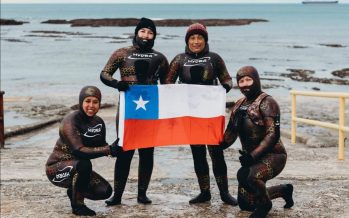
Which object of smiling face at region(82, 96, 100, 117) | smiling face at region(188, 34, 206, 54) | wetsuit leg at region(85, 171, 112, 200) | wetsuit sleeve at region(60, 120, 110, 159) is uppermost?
smiling face at region(188, 34, 206, 54)

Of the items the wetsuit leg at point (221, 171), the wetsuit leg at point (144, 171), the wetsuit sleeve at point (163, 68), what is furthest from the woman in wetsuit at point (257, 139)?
the wetsuit leg at point (144, 171)

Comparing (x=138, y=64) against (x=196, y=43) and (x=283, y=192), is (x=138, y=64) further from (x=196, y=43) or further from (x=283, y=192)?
(x=283, y=192)

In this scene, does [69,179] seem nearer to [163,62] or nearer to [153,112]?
[153,112]

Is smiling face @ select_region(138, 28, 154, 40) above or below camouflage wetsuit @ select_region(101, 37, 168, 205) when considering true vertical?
above

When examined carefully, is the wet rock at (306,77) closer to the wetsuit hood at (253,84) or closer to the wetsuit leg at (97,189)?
the wetsuit hood at (253,84)

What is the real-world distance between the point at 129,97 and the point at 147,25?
0.80m

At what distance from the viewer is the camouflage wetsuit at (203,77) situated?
7.01 metres

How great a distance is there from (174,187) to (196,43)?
6.93 feet

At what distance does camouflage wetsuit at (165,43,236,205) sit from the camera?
701 cm

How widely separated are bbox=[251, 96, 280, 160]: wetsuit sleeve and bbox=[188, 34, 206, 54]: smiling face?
1037 mm

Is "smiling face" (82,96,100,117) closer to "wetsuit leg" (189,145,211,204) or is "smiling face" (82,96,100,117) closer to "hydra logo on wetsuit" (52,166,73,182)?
"hydra logo on wetsuit" (52,166,73,182)

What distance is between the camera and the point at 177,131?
7.09m

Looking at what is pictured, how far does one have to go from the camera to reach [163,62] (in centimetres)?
710

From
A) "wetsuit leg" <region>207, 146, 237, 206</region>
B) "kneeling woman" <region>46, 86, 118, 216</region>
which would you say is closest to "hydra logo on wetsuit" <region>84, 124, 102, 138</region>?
"kneeling woman" <region>46, 86, 118, 216</region>
